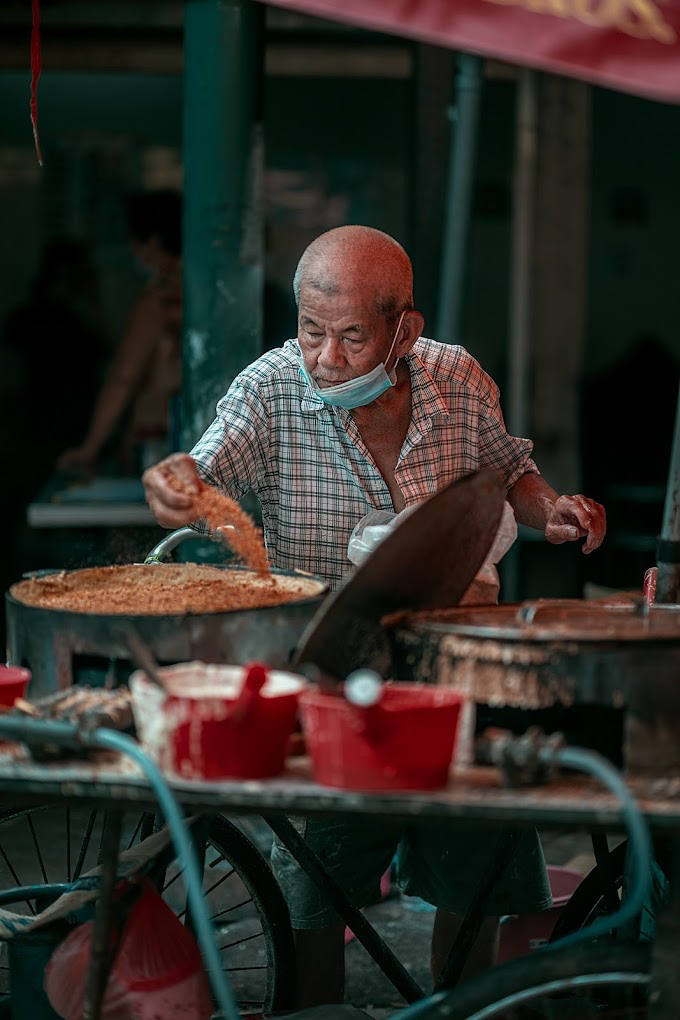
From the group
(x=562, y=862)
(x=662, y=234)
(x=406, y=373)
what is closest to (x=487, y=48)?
(x=406, y=373)

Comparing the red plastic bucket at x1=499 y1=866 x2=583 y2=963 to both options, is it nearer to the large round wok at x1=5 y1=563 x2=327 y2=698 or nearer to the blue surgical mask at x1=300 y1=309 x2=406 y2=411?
the blue surgical mask at x1=300 y1=309 x2=406 y2=411

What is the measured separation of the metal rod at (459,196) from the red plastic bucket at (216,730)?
11.9ft

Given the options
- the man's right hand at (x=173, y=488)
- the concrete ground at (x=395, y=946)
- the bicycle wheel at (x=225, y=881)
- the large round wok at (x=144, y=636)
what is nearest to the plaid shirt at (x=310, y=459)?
the man's right hand at (x=173, y=488)

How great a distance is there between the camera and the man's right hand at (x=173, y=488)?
289cm

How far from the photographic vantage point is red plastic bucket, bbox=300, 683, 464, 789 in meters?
2.23

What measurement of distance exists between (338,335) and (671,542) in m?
1.00

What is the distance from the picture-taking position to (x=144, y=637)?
8.66ft

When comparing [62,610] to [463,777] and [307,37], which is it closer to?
[463,777]

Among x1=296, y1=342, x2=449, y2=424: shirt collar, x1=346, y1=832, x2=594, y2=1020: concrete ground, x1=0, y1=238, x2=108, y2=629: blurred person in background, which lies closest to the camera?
x1=296, y1=342, x2=449, y2=424: shirt collar

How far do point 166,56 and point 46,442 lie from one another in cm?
262

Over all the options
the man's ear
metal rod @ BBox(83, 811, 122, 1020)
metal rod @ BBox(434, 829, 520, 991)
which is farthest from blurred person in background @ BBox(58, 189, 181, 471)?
metal rod @ BBox(83, 811, 122, 1020)

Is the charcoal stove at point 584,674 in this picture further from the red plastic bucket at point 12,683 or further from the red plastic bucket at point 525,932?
the red plastic bucket at point 525,932

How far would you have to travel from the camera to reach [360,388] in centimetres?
353

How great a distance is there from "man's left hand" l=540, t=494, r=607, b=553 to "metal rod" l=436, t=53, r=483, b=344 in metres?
2.27
